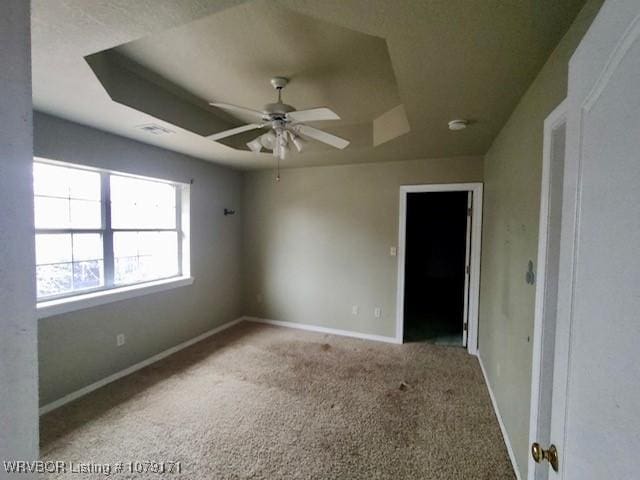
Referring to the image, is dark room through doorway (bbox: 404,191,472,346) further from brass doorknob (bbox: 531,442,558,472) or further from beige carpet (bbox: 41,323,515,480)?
brass doorknob (bbox: 531,442,558,472)

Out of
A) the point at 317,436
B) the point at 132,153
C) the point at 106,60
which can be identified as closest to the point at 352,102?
the point at 106,60

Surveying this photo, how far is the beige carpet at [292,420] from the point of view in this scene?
183cm

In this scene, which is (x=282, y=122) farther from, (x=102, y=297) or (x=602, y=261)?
(x=102, y=297)

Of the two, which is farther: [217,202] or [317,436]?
[217,202]

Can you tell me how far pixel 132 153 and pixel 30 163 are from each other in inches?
113

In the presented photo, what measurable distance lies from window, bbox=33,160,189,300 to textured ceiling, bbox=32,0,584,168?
0.55 m

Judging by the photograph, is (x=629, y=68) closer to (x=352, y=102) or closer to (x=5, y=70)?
(x=5, y=70)

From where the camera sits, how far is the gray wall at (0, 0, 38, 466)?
509 millimetres

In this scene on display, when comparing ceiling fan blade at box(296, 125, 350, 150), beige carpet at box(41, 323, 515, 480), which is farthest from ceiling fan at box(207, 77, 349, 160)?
beige carpet at box(41, 323, 515, 480)

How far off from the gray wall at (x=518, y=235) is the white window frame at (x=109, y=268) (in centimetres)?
330

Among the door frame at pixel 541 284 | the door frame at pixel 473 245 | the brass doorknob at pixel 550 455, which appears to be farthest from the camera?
the door frame at pixel 473 245

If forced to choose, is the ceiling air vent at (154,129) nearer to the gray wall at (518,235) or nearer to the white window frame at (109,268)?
the white window frame at (109,268)

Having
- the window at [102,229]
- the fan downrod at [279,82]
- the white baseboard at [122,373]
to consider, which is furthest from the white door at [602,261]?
the white baseboard at [122,373]

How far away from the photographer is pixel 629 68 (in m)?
0.52
